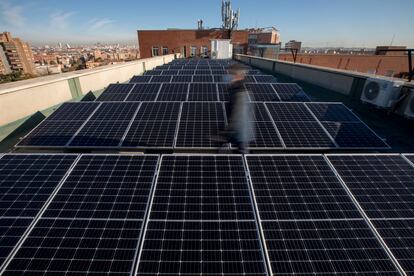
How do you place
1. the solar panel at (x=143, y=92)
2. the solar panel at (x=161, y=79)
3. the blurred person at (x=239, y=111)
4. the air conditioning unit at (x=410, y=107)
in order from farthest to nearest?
1. the solar panel at (x=161, y=79)
2. the solar panel at (x=143, y=92)
3. the air conditioning unit at (x=410, y=107)
4. the blurred person at (x=239, y=111)

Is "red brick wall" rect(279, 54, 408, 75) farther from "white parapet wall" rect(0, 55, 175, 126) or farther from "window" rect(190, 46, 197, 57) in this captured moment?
"white parapet wall" rect(0, 55, 175, 126)

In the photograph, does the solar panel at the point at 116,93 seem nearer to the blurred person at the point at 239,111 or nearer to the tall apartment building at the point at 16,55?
the blurred person at the point at 239,111

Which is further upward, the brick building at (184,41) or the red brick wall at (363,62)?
the brick building at (184,41)

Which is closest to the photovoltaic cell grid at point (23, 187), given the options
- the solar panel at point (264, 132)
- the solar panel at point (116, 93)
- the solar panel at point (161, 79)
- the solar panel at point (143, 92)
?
the solar panel at point (264, 132)

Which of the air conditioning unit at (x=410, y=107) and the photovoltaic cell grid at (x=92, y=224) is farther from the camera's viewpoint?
the air conditioning unit at (x=410, y=107)

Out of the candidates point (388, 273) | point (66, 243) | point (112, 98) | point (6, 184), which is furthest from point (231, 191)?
point (112, 98)

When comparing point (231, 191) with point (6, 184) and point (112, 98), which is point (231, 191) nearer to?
point (6, 184)

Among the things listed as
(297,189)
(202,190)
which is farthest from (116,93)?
(297,189)
